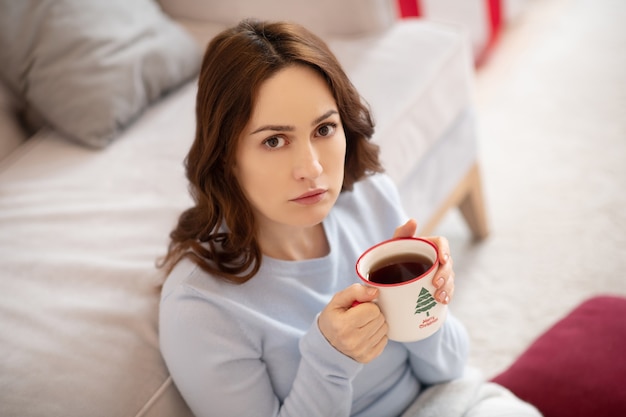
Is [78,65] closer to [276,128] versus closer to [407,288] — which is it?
[276,128]

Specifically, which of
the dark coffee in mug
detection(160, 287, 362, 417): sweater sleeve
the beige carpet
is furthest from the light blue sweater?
the beige carpet

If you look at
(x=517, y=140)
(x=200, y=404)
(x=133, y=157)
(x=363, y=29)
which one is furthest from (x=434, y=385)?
(x=517, y=140)

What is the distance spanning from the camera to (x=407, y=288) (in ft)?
2.71

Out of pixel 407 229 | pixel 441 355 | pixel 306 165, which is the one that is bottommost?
pixel 441 355

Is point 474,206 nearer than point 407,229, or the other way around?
point 407,229

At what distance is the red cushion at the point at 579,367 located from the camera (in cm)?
111

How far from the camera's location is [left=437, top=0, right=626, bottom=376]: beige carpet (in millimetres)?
1767

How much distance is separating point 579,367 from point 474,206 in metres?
0.78

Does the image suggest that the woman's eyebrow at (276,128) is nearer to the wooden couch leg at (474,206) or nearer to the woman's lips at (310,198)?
the woman's lips at (310,198)

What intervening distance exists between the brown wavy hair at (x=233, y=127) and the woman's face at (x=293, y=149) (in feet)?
0.05

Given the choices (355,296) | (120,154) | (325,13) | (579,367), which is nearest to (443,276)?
(355,296)

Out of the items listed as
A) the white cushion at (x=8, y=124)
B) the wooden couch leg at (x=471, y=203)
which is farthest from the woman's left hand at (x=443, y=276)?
the white cushion at (x=8, y=124)

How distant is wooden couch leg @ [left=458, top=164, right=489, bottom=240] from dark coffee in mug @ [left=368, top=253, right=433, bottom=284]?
0.98 meters

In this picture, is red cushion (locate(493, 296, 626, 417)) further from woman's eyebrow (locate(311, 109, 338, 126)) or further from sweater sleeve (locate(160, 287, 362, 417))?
woman's eyebrow (locate(311, 109, 338, 126))
